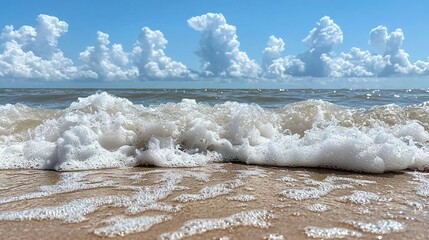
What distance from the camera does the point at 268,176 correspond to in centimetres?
461

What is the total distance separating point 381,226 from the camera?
2877 mm

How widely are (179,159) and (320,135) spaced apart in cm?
208

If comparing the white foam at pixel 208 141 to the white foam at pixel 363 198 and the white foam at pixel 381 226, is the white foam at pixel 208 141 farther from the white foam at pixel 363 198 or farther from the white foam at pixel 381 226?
the white foam at pixel 381 226

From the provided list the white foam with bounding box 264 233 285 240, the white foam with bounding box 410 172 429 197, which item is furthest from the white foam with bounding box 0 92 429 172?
the white foam with bounding box 264 233 285 240

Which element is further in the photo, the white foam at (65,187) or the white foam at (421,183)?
the white foam at (421,183)

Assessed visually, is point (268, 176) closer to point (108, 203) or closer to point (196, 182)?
point (196, 182)

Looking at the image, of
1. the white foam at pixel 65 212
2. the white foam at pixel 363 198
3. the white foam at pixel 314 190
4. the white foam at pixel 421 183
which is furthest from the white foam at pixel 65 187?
the white foam at pixel 421 183

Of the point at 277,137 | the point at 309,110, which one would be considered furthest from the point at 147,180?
the point at 309,110

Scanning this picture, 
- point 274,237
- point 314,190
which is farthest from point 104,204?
point 314,190

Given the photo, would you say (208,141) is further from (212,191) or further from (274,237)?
(274,237)

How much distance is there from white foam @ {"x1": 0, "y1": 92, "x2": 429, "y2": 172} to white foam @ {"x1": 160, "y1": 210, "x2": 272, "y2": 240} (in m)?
2.27

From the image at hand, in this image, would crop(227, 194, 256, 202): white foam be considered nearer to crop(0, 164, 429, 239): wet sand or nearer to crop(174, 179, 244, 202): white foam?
crop(0, 164, 429, 239): wet sand

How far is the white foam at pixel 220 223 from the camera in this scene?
2707 mm

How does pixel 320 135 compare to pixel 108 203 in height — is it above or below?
above
